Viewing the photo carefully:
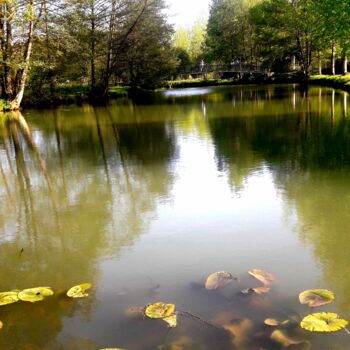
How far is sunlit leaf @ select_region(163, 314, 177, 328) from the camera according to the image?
360 centimetres

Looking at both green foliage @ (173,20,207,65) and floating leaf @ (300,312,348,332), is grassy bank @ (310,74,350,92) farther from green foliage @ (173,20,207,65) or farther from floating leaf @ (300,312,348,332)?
green foliage @ (173,20,207,65)

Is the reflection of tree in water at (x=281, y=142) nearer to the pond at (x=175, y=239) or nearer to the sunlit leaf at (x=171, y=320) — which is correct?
the pond at (x=175, y=239)

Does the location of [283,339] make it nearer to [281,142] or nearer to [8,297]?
[8,297]

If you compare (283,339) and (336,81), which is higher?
(336,81)

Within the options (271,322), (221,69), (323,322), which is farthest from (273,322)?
(221,69)

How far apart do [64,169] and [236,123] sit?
8073mm

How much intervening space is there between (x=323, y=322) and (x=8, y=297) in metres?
2.84

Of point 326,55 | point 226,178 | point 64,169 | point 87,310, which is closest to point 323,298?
point 87,310

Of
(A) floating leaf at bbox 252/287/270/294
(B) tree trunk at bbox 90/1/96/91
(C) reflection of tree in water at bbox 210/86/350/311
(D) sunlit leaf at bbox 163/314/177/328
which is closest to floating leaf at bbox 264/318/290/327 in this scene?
(A) floating leaf at bbox 252/287/270/294

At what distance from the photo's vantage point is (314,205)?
21.1ft

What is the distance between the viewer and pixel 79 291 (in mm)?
4254

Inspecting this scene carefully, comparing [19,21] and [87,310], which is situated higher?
[19,21]

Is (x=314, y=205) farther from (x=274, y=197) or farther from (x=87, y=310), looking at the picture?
(x=87, y=310)

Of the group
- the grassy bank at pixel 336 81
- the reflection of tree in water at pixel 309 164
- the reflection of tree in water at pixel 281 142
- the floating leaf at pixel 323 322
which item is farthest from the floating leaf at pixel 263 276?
the grassy bank at pixel 336 81
